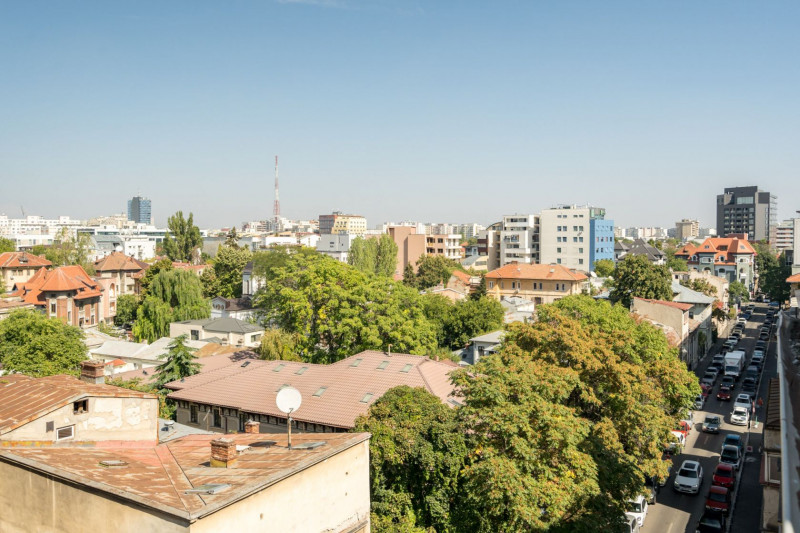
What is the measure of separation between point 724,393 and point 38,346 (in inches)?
1587

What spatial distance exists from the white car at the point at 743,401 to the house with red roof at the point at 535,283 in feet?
95.9

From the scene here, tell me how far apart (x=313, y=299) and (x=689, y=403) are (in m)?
18.8

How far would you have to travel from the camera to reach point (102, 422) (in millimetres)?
13719

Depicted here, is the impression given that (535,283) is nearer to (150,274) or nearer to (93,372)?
(150,274)

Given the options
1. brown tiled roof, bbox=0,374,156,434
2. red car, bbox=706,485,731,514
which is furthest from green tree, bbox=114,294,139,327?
red car, bbox=706,485,731,514

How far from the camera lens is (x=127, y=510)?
360 inches

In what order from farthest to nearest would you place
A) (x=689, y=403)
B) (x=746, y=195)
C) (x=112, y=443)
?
(x=746, y=195) < (x=689, y=403) < (x=112, y=443)

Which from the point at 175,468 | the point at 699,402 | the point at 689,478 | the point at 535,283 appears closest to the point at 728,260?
the point at 535,283

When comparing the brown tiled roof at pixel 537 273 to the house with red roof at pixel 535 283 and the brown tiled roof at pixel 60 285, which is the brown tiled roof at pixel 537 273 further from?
the brown tiled roof at pixel 60 285

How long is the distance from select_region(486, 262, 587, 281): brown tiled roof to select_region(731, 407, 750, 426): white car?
108 ft

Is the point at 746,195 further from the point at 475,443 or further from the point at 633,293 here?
the point at 475,443

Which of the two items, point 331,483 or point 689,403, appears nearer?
point 331,483

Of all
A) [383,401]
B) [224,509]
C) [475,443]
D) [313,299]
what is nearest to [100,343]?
[313,299]

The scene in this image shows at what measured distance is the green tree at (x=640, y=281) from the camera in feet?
167
